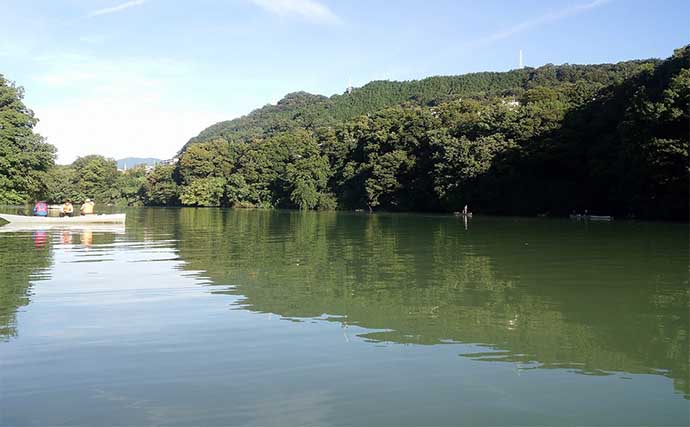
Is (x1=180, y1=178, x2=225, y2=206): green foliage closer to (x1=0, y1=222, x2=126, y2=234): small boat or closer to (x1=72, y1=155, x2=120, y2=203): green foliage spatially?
(x1=72, y1=155, x2=120, y2=203): green foliage

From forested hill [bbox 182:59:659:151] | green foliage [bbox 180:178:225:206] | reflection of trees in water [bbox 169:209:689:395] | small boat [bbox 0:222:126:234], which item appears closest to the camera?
reflection of trees in water [bbox 169:209:689:395]

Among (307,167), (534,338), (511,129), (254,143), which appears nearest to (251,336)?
(534,338)

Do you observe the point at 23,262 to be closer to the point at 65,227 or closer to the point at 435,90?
the point at 65,227

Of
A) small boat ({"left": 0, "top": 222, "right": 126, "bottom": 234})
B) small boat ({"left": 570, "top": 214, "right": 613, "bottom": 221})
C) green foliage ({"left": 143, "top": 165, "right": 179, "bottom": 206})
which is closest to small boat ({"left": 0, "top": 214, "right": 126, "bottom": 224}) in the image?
small boat ({"left": 0, "top": 222, "right": 126, "bottom": 234})

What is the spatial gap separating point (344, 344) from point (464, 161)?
58661 mm

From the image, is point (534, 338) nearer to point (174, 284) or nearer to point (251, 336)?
point (251, 336)

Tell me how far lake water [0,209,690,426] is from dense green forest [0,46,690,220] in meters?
32.4

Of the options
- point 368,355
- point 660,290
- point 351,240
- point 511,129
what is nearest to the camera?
point 368,355

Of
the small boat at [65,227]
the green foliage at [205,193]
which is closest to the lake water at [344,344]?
the small boat at [65,227]

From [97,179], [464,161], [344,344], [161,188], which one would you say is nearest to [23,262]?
[344,344]

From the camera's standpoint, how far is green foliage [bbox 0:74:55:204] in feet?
132

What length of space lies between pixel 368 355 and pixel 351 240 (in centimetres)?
1834

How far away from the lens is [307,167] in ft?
298

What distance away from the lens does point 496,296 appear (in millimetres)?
11406
